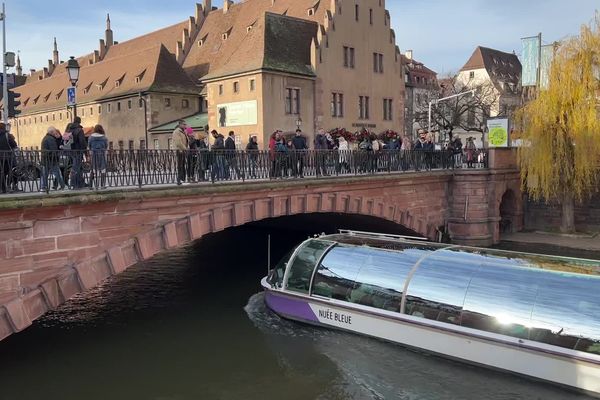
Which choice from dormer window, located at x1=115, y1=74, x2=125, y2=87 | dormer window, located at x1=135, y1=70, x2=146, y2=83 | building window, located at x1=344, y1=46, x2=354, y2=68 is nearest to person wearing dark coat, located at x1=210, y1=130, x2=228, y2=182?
building window, located at x1=344, y1=46, x2=354, y2=68

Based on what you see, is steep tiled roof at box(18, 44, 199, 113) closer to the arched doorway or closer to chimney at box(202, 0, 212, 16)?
chimney at box(202, 0, 212, 16)

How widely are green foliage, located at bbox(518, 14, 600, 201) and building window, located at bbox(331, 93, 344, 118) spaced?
14435 millimetres

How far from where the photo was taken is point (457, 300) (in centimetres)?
1199

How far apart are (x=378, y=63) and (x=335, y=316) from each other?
29342 millimetres

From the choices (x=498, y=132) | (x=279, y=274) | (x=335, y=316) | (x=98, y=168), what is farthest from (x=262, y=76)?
(x=98, y=168)

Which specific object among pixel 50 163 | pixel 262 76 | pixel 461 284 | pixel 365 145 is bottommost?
pixel 461 284

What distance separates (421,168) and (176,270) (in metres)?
9.96

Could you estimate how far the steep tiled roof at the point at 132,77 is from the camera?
4319 cm

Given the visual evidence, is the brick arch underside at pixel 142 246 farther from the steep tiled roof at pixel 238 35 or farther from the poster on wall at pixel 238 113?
the steep tiled roof at pixel 238 35

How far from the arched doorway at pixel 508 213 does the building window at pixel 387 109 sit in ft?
49.7

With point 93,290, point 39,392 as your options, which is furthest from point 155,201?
point 93,290

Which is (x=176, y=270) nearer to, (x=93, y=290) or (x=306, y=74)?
(x=93, y=290)

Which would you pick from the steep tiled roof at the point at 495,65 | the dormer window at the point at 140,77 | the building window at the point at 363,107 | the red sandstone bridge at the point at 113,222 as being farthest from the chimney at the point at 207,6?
the red sandstone bridge at the point at 113,222

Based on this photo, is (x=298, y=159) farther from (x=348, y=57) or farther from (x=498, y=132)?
(x=348, y=57)
